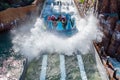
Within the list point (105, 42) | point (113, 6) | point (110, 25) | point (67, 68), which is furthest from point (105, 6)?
point (67, 68)

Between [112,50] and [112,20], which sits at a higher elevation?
[112,20]

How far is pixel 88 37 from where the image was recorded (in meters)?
25.2

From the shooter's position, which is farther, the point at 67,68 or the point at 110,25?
the point at 110,25

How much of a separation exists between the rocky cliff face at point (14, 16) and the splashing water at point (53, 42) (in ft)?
6.04

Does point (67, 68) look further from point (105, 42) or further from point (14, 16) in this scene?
point (14, 16)

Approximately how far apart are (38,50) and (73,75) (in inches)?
199

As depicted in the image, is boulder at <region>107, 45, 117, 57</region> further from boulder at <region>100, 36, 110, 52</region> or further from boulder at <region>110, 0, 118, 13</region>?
boulder at <region>110, 0, 118, 13</region>

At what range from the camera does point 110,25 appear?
24.5 meters

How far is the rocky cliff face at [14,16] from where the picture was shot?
28.6m

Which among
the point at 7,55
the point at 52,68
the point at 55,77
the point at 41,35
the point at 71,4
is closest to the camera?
the point at 55,77

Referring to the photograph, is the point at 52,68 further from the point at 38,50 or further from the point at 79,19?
the point at 79,19

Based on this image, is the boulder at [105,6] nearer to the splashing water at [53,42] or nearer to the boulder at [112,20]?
the boulder at [112,20]

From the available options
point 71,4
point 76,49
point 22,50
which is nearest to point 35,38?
point 22,50

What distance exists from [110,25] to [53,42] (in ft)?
18.6
